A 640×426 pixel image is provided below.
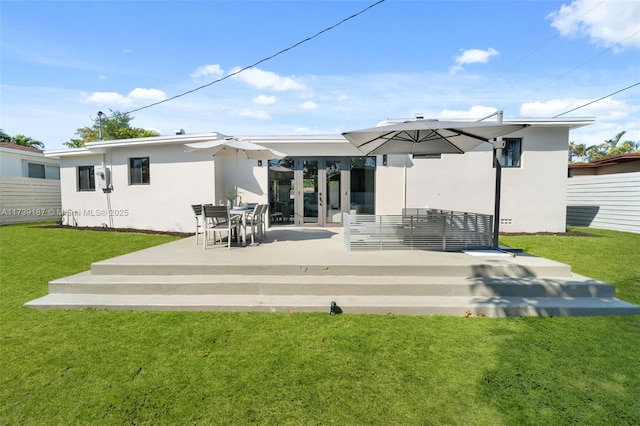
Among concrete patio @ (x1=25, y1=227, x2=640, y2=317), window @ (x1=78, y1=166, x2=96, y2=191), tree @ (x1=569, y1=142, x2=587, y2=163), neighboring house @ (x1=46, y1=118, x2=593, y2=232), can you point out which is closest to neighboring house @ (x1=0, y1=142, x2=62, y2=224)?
window @ (x1=78, y1=166, x2=96, y2=191)

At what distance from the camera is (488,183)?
10117 mm

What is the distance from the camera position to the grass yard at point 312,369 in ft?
7.06

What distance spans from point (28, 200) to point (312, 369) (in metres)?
18.7

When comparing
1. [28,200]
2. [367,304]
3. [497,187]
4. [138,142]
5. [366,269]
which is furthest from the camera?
[28,200]

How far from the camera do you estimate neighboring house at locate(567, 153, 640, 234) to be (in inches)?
413

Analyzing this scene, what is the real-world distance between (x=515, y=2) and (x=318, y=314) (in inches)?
431

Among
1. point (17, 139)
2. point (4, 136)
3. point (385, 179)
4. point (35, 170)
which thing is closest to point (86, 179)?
point (35, 170)

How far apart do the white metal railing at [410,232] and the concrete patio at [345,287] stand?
2.31 feet

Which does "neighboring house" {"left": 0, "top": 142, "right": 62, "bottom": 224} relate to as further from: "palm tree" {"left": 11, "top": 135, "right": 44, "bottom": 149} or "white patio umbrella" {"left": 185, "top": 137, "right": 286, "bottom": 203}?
"palm tree" {"left": 11, "top": 135, "right": 44, "bottom": 149}

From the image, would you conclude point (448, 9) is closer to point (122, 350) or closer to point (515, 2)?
point (515, 2)

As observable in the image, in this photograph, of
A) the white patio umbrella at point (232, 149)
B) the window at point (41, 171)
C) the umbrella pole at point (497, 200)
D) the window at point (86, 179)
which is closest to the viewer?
the umbrella pole at point (497, 200)

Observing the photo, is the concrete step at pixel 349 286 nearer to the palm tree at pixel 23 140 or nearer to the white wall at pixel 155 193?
the white wall at pixel 155 193

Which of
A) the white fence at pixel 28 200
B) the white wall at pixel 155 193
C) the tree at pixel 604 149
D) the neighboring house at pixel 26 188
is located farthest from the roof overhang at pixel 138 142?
the tree at pixel 604 149

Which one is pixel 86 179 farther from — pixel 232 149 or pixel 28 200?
pixel 232 149
